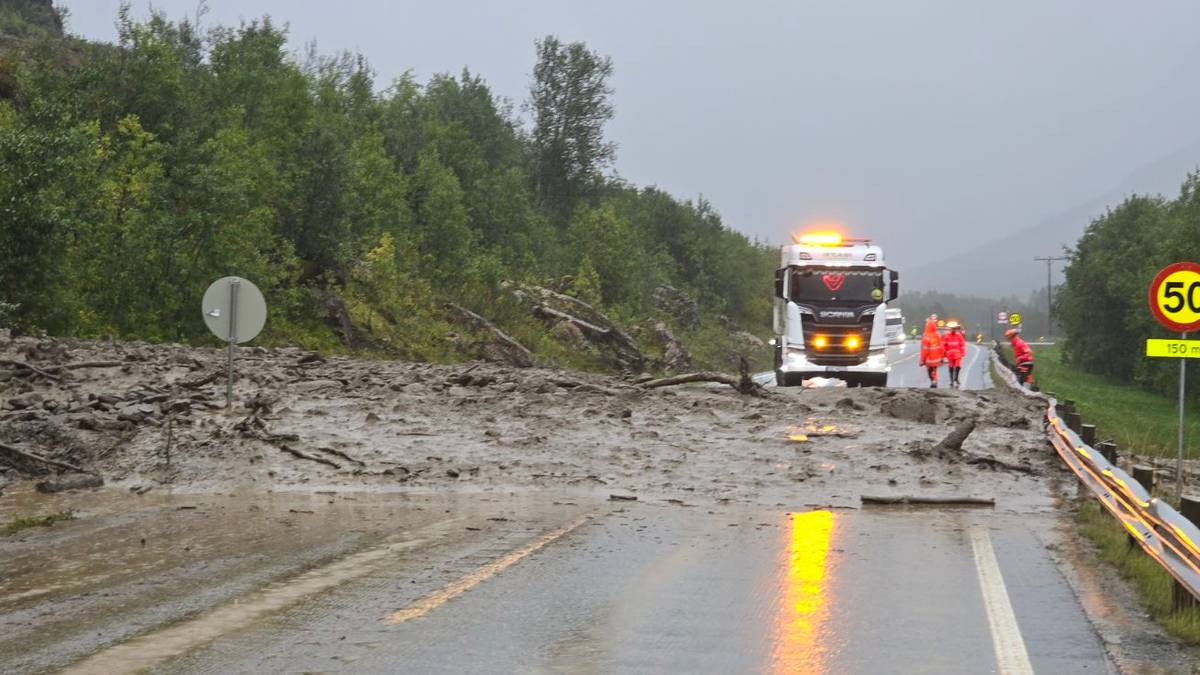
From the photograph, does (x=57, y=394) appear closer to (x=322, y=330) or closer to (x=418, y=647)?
(x=418, y=647)

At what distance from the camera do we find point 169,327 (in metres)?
38.7

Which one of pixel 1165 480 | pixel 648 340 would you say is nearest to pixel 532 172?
pixel 648 340

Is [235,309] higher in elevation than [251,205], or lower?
lower

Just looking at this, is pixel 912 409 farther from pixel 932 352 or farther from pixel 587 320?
pixel 587 320

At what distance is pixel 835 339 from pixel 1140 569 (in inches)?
873

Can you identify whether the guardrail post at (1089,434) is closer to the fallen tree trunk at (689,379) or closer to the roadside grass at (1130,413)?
the fallen tree trunk at (689,379)

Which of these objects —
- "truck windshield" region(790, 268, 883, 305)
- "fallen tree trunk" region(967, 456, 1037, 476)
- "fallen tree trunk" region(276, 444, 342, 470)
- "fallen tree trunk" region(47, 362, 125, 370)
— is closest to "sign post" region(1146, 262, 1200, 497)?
"fallen tree trunk" region(967, 456, 1037, 476)

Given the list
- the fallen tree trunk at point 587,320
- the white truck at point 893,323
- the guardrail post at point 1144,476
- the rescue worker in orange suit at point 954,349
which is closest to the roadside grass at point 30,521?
the guardrail post at point 1144,476

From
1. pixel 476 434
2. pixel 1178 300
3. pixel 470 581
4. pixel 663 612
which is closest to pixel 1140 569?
pixel 663 612

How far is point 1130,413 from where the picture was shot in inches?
1971

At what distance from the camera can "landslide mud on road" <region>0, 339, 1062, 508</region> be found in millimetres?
15516

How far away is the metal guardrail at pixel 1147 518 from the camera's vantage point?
25.5 ft

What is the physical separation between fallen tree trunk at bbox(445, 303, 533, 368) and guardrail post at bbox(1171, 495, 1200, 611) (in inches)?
1386

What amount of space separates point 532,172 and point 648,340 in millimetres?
34381
